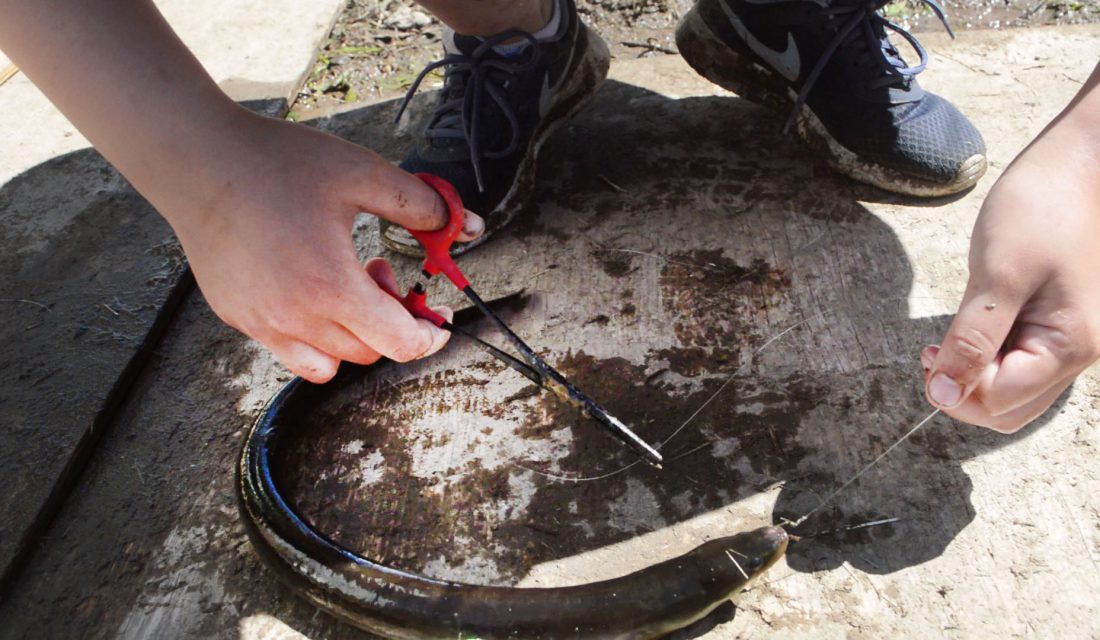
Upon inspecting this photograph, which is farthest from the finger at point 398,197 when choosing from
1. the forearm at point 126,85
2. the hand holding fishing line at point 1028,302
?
the hand holding fishing line at point 1028,302

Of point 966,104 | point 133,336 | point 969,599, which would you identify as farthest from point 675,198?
point 133,336

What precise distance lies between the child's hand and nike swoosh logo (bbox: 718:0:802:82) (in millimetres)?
1548

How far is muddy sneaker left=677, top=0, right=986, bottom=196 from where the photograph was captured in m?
→ 2.30

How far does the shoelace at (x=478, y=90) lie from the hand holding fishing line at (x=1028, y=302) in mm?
1401

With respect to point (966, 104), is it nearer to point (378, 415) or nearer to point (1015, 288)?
point (1015, 288)

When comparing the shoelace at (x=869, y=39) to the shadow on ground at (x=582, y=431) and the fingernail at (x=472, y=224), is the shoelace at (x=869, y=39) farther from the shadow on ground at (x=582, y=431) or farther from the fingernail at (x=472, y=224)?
the fingernail at (x=472, y=224)

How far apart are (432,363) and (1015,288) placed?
136 cm

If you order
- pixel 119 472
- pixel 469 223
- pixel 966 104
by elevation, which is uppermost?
pixel 469 223

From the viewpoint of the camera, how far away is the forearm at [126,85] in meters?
1.33

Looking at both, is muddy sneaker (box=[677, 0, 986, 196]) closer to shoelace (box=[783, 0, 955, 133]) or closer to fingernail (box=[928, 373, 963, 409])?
shoelace (box=[783, 0, 955, 133])

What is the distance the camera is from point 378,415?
201 cm

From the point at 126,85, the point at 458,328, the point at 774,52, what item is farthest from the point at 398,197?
the point at 774,52

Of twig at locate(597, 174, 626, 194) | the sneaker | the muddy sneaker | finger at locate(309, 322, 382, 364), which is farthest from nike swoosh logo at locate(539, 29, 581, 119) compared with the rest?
finger at locate(309, 322, 382, 364)

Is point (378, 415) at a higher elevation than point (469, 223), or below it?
below
